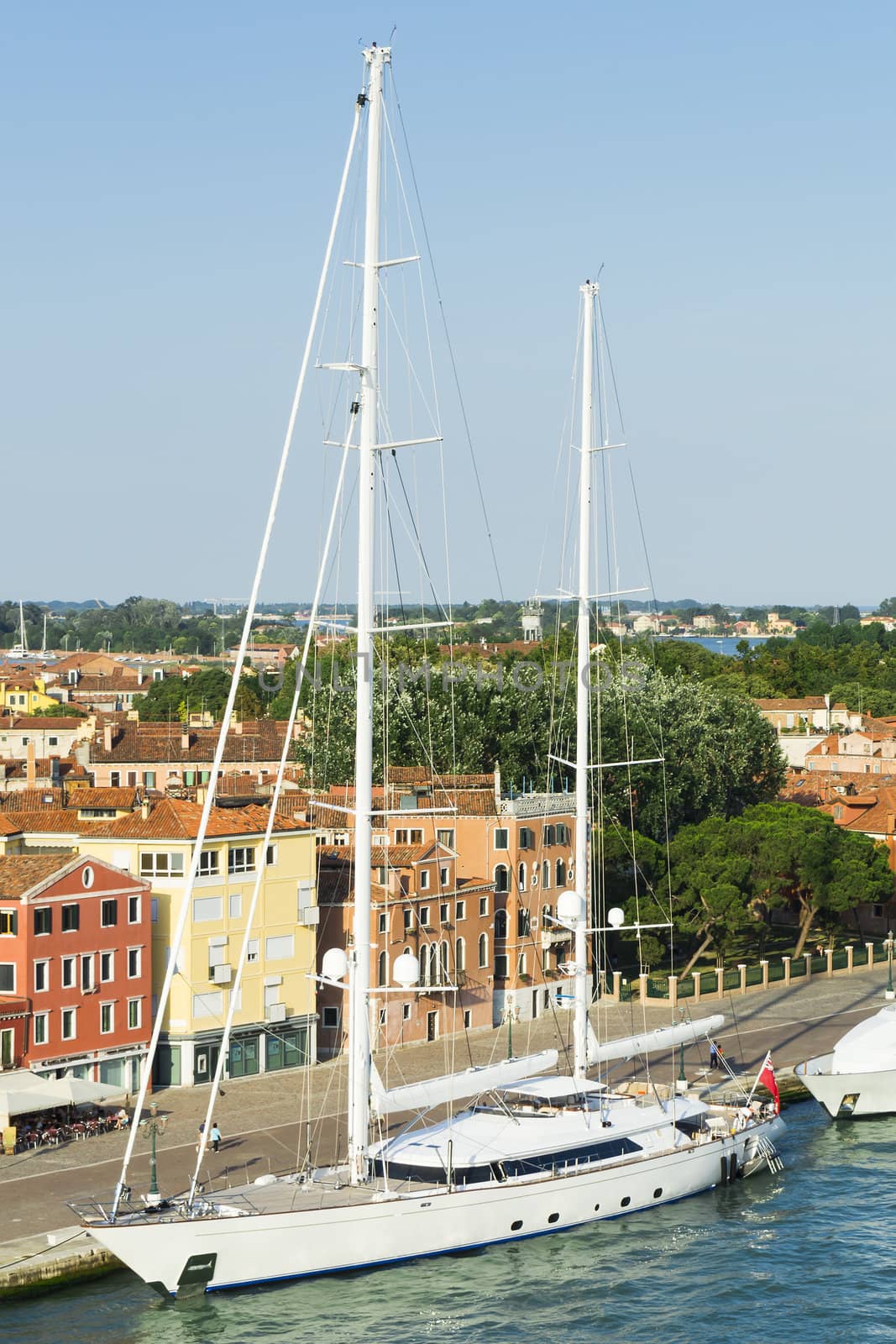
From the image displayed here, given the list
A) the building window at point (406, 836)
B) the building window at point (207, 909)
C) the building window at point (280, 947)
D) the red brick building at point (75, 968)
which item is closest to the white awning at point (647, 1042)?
the building window at point (280, 947)

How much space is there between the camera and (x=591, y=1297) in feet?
123

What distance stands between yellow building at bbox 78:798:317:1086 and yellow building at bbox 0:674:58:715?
374 feet

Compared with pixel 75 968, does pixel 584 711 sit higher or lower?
higher

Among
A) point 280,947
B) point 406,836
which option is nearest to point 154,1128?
point 280,947

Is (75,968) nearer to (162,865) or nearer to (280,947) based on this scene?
(162,865)

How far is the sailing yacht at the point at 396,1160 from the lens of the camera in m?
36.5

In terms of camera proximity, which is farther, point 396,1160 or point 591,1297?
point 396,1160

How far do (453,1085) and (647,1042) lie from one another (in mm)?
7079

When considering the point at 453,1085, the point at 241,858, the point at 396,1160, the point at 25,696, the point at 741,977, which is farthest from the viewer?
the point at 25,696

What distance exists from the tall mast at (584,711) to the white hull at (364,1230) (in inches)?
143

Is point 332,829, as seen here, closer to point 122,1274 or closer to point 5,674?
point 122,1274

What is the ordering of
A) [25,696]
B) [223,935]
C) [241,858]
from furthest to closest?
[25,696] → [241,858] → [223,935]

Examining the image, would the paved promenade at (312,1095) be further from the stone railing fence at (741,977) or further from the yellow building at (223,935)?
the yellow building at (223,935)

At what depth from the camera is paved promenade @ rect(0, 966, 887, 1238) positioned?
41.0 m
